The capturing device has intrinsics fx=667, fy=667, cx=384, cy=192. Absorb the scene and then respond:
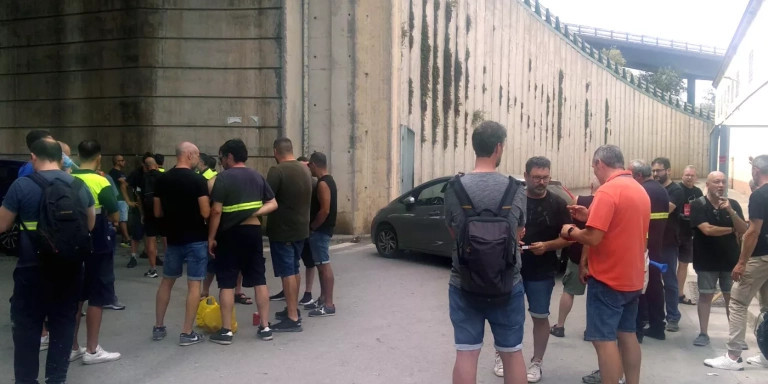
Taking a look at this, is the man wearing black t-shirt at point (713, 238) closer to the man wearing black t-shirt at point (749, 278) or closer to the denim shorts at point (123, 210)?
the man wearing black t-shirt at point (749, 278)

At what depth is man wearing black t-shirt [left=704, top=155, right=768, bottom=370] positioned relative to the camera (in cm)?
595

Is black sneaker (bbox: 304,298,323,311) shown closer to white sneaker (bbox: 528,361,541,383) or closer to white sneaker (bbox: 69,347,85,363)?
white sneaker (bbox: 69,347,85,363)

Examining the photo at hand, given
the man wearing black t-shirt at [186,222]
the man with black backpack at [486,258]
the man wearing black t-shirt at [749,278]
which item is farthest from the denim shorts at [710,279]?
the man wearing black t-shirt at [186,222]

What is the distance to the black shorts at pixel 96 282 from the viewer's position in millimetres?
5883

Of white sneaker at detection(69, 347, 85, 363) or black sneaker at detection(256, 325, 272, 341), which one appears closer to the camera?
white sneaker at detection(69, 347, 85, 363)

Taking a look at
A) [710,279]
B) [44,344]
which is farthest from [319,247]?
[710,279]

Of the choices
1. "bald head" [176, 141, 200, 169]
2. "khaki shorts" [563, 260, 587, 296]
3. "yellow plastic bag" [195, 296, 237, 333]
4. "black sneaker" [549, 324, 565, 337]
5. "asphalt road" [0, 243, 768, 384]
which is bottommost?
"asphalt road" [0, 243, 768, 384]

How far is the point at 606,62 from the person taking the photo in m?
39.4

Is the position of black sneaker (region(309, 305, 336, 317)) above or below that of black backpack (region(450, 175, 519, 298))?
below

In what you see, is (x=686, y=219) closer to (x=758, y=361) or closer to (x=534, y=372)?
(x=758, y=361)

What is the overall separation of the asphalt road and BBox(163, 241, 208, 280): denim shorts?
2.40 ft

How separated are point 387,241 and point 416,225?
0.93 metres

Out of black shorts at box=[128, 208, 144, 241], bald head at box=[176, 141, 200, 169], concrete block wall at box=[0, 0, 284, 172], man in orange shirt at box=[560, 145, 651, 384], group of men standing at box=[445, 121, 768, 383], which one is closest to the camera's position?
group of men standing at box=[445, 121, 768, 383]

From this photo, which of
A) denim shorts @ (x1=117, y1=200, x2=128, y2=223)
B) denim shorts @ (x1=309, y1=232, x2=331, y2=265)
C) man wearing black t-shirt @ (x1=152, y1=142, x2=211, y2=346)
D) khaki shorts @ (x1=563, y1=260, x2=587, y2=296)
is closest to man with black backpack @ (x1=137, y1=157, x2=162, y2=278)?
denim shorts @ (x1=117, y1=200, x2=128, y2=223)
